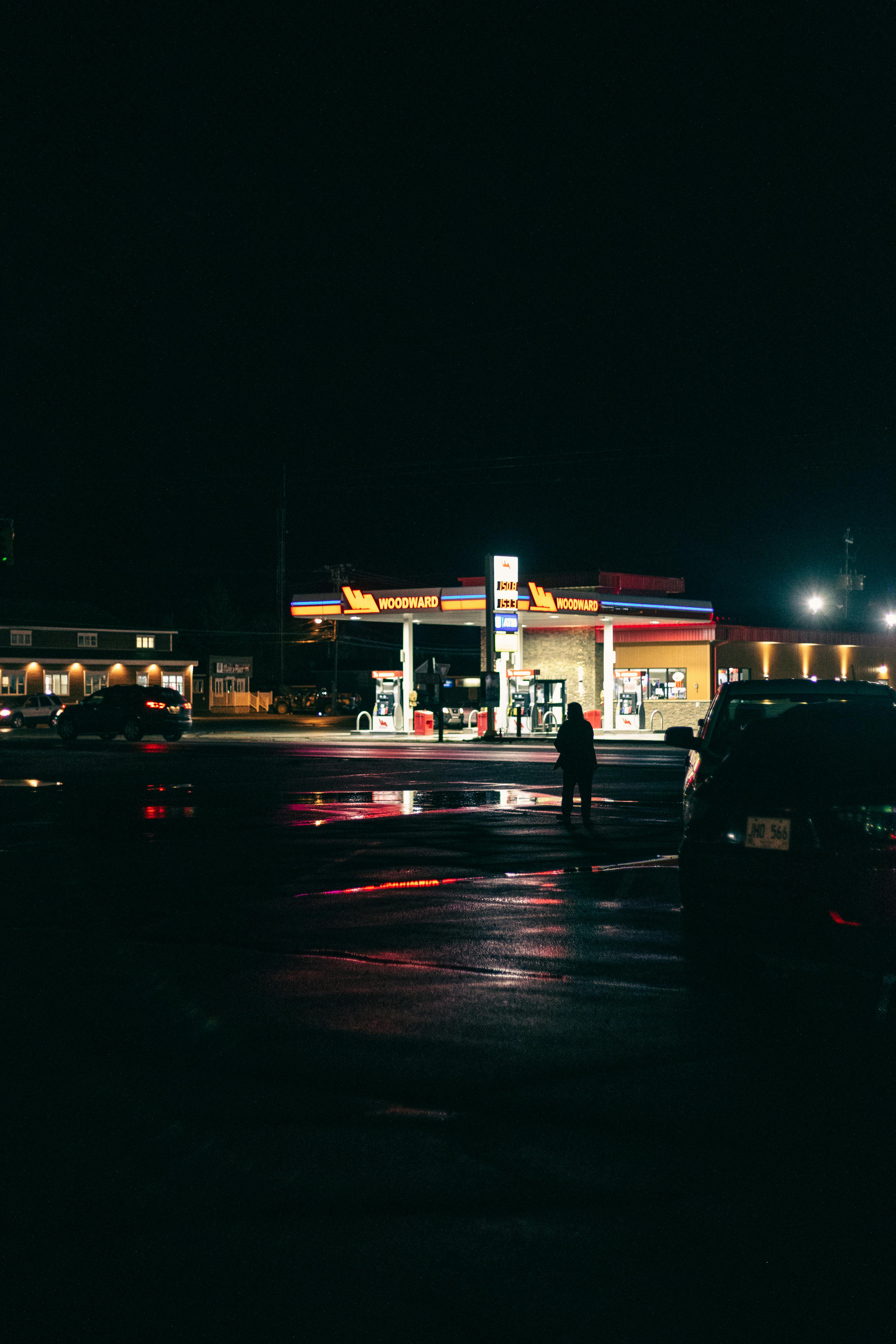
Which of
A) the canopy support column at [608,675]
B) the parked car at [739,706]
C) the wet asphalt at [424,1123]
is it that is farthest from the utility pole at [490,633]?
the parked car at [739,706]

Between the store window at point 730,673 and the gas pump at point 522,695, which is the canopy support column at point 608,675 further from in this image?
the store window at point 730,673

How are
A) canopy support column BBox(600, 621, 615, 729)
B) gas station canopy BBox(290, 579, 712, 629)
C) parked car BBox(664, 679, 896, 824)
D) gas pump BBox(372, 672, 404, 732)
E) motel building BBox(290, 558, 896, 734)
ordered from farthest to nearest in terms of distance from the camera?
canopy support column BBox(600, 621, 615, 729) → gas pump BBox(372, 672, 404, 732) → motel building BBox(290, 558, 896, 734) → gas station canopy BBox(290, 579, 712, 629) → parked car BBox(664, 679, 896, 824)

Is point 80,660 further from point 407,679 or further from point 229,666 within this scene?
point 407,679

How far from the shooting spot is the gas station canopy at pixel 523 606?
44.8 metres

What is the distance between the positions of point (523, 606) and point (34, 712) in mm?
25959

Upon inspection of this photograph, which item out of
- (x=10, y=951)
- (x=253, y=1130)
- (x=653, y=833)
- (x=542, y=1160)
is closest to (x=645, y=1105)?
(x=542, y=1160)

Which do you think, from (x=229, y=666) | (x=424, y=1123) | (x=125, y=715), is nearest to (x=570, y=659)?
(x=125, y=715)

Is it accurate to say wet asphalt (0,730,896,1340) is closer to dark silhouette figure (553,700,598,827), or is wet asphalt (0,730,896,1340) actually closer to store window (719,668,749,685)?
dark silhouette figure (553,700,598,827)

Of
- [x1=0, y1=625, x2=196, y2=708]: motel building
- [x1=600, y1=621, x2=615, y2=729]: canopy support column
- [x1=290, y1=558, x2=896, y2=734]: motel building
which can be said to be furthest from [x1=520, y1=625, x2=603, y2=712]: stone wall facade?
[x1=0, y1=625, x2=196, y2=708]: motel building

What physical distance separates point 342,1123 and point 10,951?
4436mm

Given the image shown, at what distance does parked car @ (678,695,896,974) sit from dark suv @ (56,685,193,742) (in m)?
35.0

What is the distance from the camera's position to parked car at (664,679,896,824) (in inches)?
349

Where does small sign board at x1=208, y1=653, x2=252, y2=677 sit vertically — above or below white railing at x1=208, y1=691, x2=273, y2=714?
above

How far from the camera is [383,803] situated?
20047 millimetres
